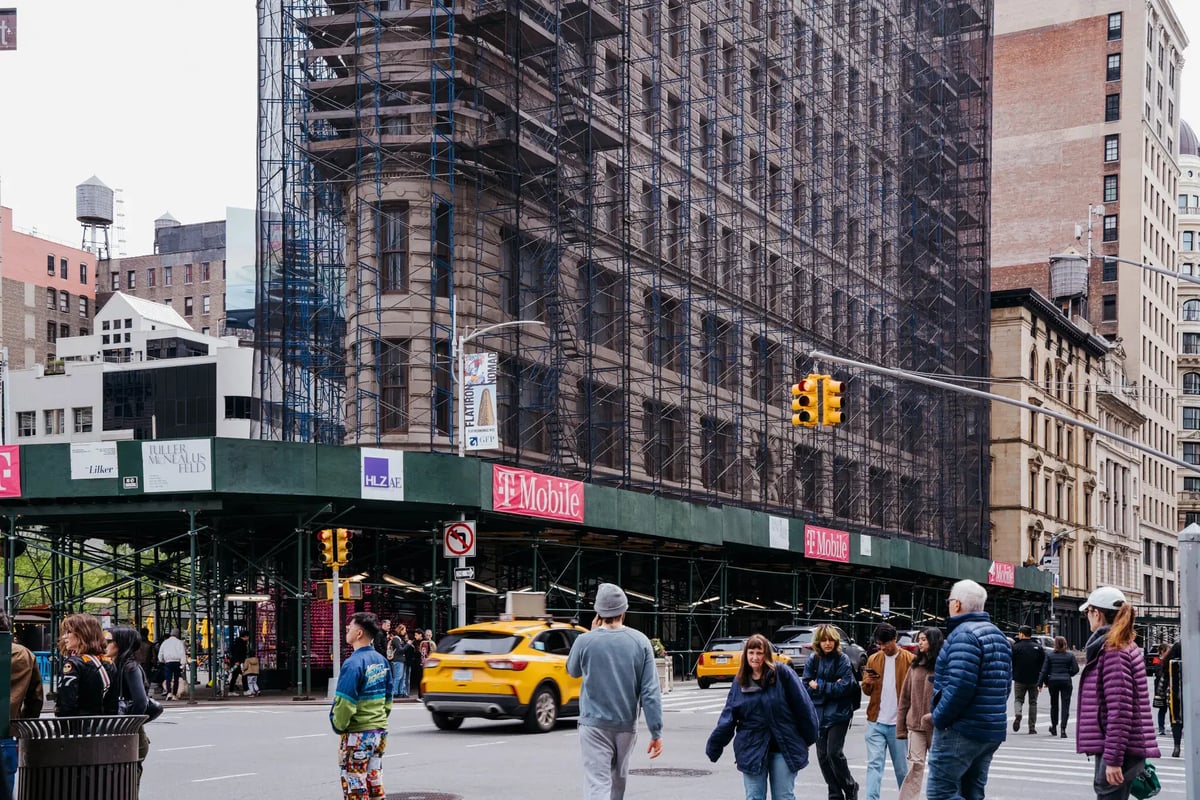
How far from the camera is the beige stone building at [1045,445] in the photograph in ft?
279

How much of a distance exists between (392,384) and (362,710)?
31385 millimetres

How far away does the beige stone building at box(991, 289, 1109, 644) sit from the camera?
85062 millimetres

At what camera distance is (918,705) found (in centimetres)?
1285

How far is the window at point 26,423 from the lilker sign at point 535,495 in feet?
217

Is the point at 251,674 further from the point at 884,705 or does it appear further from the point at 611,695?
the point at 611,695

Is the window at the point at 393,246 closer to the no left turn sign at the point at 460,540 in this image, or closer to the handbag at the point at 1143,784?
the no left turn sign at the point at 460,540

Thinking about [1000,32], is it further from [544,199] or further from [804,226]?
[544,199]

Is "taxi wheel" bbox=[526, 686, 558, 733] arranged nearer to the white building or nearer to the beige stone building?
the beige stone building

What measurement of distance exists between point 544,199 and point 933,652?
106 ft

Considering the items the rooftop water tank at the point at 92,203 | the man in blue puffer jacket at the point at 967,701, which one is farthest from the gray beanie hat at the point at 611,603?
the rooftop water tank at the point at 92,203

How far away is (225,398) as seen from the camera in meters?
89.2

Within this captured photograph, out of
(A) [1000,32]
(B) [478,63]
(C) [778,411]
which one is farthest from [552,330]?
(A) [1000,32]

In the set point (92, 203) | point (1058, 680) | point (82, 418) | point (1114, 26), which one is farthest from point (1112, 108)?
point (1058, 680)

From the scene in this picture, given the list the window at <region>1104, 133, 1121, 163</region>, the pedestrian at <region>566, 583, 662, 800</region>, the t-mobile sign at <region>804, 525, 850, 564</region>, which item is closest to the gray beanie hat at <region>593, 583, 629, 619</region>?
the pedestrian at <region>566, 583, 662, 800</region>
